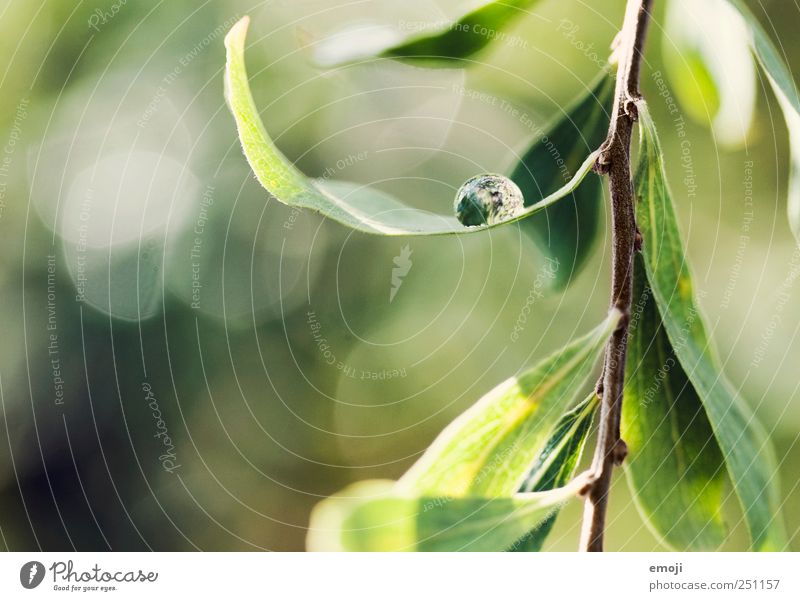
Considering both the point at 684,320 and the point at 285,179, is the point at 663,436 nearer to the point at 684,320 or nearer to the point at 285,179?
the point at 684,320

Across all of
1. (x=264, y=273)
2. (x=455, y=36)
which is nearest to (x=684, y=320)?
(x=455, y=36)

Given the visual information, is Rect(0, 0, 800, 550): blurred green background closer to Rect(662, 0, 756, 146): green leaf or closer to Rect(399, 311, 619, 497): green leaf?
Rect(662, 0, 756, 146): green leaf

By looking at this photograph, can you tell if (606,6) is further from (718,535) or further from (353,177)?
(718,535)

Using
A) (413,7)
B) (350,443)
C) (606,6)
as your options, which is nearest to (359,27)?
(413,7)
